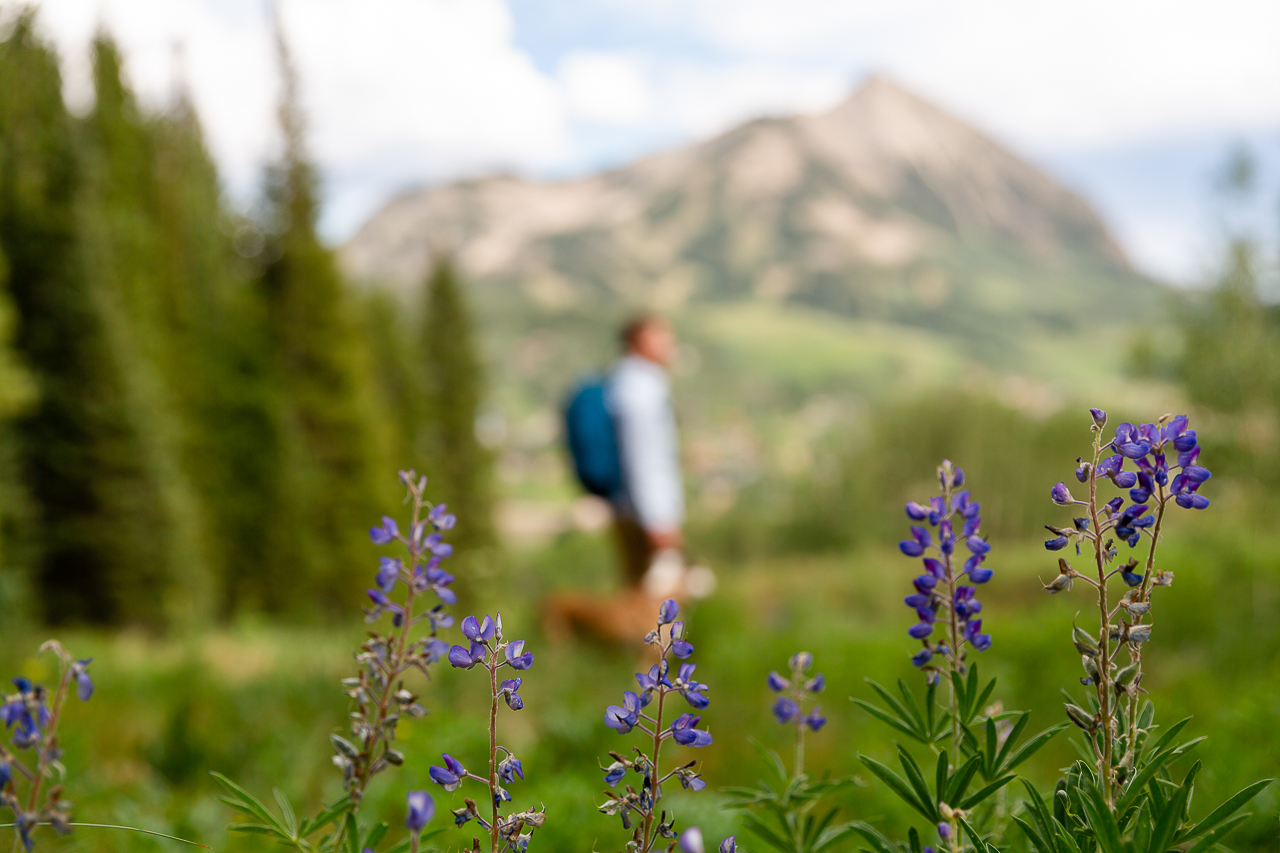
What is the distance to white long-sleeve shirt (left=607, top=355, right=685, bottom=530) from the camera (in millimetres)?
6641

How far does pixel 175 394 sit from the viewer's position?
19.1m

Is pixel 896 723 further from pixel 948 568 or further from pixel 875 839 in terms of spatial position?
pixel 948 568

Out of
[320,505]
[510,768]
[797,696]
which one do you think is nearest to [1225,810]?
[797,696]

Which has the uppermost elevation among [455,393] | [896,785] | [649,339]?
[455,393]

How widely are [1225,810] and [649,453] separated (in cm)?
577

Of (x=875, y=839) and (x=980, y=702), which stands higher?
(x=980, y=702)

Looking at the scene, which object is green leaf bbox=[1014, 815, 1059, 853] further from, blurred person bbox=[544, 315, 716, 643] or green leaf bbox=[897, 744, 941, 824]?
blurred person bbox=[544, 315, 716, 643]

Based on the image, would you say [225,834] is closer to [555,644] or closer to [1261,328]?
[555,644]

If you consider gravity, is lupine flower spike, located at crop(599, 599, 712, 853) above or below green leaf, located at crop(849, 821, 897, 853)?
above

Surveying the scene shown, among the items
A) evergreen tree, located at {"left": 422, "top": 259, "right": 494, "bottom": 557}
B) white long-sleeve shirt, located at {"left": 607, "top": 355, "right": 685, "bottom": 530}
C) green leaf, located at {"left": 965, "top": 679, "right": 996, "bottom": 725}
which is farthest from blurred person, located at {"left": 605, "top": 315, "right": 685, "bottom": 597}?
evergreen tree, located at {"left": 422, "top": 259, "right": 494, "bottom": 557}

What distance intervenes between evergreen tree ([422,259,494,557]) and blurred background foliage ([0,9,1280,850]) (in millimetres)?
148

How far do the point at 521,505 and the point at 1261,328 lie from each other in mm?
141628

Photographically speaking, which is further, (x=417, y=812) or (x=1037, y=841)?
(x=1037, y=841)

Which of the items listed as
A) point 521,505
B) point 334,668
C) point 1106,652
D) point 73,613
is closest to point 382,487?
point 73,613
